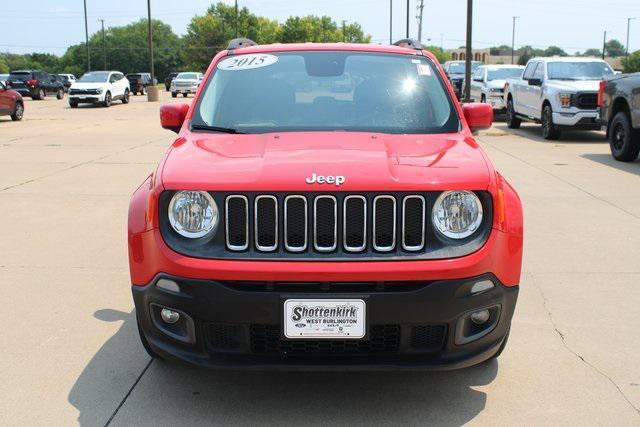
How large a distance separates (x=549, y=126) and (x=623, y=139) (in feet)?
14.4

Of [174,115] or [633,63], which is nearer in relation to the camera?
[174,115]

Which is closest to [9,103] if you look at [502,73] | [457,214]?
[502,73]

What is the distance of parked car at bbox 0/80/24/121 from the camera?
75.3ft

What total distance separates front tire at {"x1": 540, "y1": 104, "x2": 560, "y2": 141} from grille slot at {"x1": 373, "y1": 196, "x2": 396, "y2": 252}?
47.0 ft

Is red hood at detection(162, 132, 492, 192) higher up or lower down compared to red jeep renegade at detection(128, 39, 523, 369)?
higher up

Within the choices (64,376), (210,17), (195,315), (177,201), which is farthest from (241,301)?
(210,17)

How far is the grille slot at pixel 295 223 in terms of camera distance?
10.4 ft

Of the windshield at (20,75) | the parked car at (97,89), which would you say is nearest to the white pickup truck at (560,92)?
the parked car at (97,89)

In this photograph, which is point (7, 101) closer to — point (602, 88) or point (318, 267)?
point (602, 88)

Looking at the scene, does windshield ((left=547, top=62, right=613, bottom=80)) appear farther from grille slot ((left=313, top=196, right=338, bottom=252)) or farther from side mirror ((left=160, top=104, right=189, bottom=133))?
grille slot ((left=313, top=196, right=338, bottom=252))

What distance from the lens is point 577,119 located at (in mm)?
16094

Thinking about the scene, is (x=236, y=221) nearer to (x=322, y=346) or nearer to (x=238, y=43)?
(x=322, y=346)

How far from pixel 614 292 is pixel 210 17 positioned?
105385mm

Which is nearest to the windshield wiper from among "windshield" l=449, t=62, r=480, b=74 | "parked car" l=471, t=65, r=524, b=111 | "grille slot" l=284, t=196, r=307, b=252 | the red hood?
the red hood
